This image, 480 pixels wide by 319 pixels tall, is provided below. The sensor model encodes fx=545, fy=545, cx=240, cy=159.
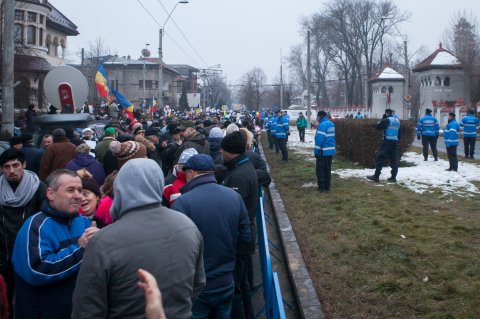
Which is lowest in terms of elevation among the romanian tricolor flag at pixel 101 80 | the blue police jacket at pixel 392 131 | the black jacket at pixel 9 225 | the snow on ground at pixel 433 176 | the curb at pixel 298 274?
the curb at pixel 298 274

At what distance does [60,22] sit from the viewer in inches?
1731

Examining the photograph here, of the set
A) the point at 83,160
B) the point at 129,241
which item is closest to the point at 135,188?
the point at 129,241

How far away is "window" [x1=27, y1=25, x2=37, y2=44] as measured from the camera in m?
36.8

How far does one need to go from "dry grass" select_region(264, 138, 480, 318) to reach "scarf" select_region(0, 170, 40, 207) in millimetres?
3217

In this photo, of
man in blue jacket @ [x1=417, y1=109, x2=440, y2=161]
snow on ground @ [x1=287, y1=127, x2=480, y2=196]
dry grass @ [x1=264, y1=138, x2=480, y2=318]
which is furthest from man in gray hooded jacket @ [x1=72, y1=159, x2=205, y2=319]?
man in blue jacket @ [x1=417, y1=109, x2=440, y2=161]

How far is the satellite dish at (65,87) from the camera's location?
10.9 meters

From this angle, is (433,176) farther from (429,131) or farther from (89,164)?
(89,164)

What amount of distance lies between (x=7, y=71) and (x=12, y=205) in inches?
265

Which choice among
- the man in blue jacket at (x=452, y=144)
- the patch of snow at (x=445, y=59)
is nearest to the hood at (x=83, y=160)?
the man in blue jacket at (x=452, y=144)

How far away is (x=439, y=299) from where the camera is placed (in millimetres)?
5855

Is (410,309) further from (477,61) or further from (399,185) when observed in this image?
(477,61)

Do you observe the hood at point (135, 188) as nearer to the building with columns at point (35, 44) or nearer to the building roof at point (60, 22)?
the building with columns at point (35, 44)

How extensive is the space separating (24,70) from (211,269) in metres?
28.6

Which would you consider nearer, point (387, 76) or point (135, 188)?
point (135, 188)
